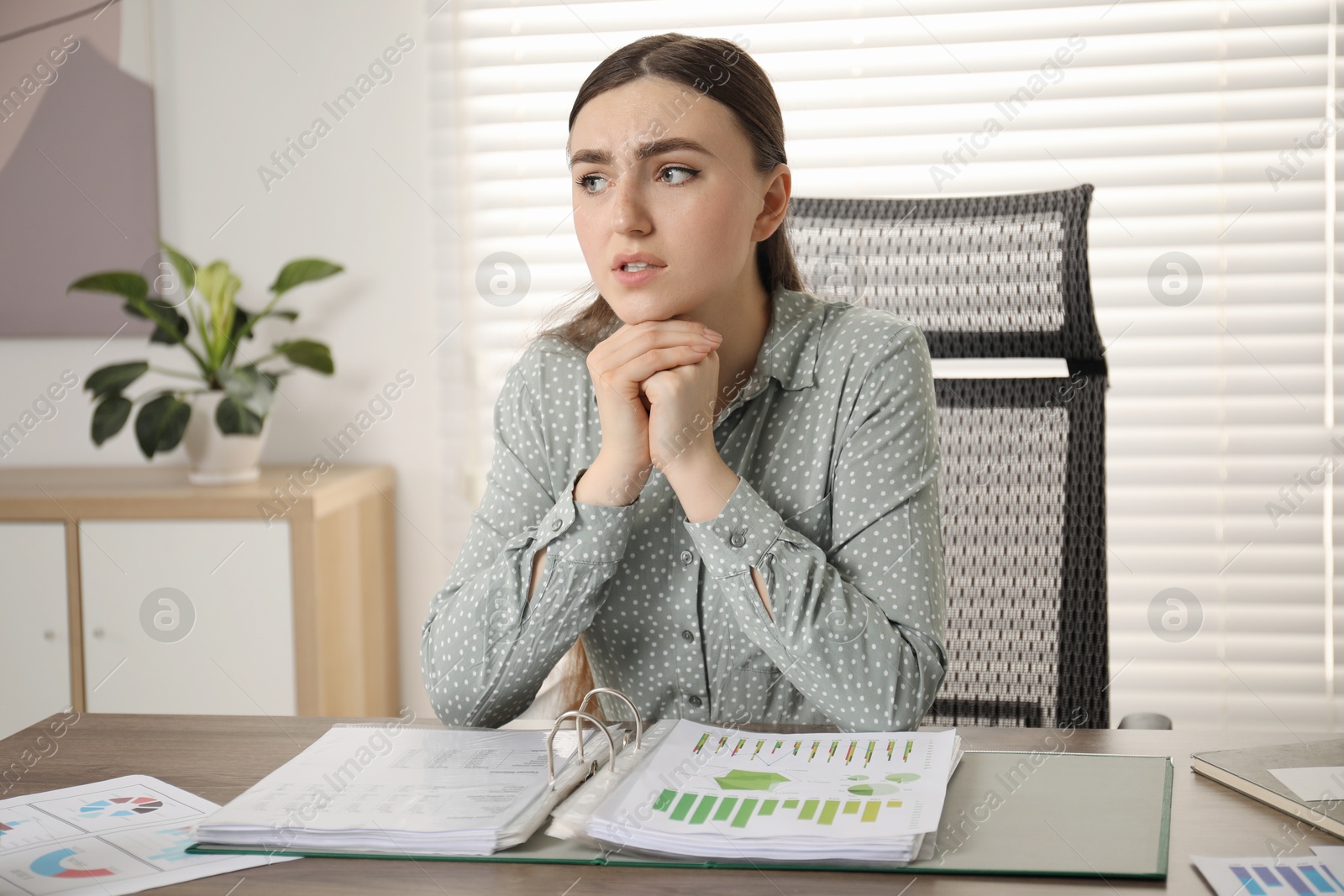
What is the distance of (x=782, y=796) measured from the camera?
30.8 inches

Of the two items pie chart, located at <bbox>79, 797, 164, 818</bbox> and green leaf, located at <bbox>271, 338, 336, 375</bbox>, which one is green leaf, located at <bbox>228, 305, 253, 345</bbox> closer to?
green leaf, located at <bbox>271, 338, 336, 375</bbox>

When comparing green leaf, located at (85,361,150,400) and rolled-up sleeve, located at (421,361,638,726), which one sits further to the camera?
green leaf, located at (85,361,150,400)

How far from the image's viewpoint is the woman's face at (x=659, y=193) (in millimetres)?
1129

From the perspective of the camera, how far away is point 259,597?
214 cm

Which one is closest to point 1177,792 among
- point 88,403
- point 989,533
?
Answer: point 989,533

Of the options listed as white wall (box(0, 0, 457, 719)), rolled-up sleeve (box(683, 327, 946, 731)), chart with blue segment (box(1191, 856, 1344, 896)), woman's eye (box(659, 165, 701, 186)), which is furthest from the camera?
white wall (box(0, 0, 457, 719))

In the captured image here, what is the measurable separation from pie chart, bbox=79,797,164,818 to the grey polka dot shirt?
0.32 m

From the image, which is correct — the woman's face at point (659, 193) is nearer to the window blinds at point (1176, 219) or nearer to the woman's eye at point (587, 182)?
the woman's eye at point (587, 182)

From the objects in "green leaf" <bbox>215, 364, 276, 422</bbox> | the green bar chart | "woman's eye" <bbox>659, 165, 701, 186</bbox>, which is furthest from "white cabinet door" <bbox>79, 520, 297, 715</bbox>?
the green bar chart

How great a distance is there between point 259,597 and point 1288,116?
2.21 meters

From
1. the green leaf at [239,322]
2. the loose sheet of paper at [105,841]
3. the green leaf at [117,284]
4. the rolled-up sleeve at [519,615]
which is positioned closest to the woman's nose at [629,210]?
the rolled-up sleeve at [519,615]

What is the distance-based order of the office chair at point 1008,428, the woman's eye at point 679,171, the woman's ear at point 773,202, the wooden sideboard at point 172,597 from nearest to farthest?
the woman's eye at point 679,171
the woman's ear at point 773,202
the office chair at point 1008,428
the wooden sideboard at point 172,597

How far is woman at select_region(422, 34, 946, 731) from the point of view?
1068 millimetres

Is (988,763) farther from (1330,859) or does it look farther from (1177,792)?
(1330,859)
